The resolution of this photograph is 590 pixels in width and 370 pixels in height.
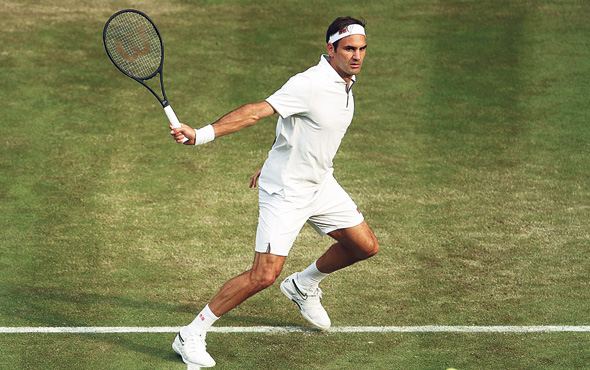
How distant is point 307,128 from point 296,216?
0.71 metres

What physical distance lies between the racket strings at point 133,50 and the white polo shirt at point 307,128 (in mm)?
1322

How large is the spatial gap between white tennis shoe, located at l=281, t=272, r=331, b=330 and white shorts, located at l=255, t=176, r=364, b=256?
57cm

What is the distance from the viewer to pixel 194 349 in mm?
6473

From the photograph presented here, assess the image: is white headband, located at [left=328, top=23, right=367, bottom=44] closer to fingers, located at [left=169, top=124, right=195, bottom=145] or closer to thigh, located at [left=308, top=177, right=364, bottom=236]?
thigh, located at [left=308, top=177, right=364, bottom=236]

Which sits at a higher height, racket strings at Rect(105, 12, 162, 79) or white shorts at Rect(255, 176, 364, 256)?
racket strings at Rect(105, 12, 162, 79)

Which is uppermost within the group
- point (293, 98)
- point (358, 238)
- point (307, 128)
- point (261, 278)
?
point (293, 98)

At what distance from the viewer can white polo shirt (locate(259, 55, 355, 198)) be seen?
618cm

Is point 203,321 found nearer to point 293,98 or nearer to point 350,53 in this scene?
point 293,98

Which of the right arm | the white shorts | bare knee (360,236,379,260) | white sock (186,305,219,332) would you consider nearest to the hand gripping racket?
the right arm

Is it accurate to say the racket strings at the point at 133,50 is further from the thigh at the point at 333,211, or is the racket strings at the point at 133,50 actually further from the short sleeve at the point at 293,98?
the thigh at the point at 333,211

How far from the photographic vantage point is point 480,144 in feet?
35.7

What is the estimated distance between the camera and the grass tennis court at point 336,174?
7.00 m

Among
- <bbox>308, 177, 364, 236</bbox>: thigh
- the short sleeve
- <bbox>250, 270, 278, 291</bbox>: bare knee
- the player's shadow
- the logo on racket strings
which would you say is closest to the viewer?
the short sleeve

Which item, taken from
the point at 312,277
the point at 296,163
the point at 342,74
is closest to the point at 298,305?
the point at 312,277
